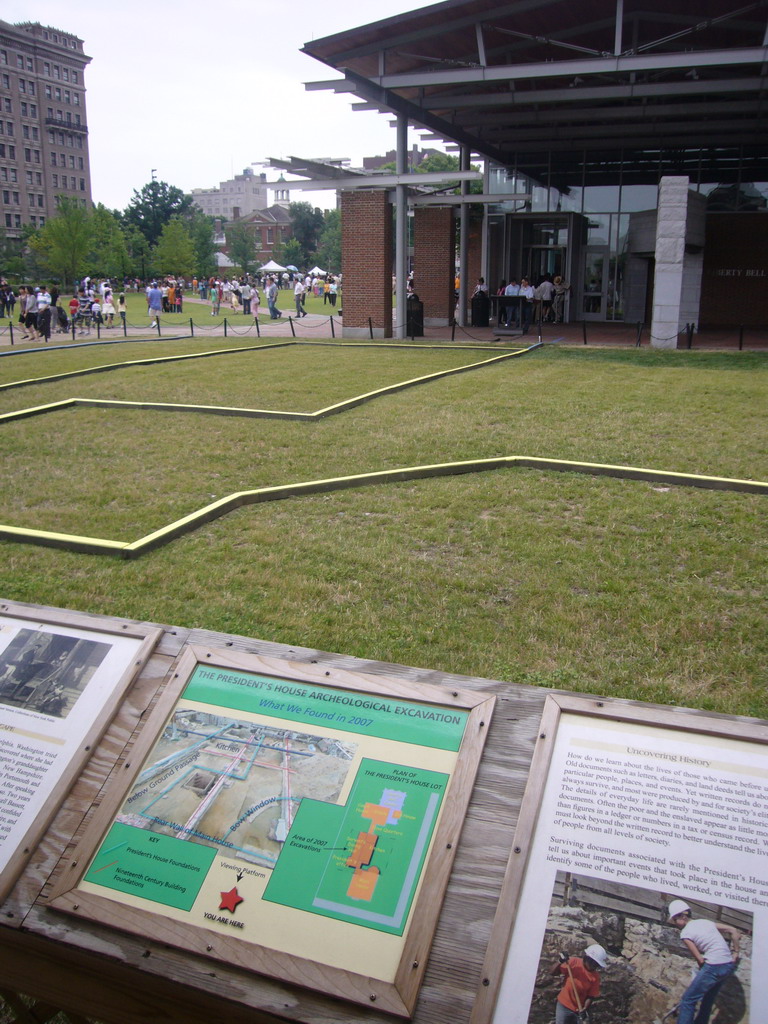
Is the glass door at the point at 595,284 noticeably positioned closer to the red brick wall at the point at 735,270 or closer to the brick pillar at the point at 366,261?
the red brick wall at the point at 735,270

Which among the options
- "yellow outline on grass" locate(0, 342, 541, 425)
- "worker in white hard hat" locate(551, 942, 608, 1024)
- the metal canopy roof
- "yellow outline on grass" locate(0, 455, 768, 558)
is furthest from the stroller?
"worker in white hard hat" locate(551, 942, 608, 1024)

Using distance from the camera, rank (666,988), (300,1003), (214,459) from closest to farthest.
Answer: (666,988)
(300,1003)
(214,459)

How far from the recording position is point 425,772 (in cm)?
252

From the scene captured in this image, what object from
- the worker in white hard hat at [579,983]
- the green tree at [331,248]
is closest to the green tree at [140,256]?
the green tree at [331,248]

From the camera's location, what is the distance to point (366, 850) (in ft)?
7.77

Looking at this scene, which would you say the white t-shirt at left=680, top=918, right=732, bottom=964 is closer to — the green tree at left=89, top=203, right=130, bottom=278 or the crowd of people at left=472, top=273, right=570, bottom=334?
the crowd of people at left=472, top=273, right=570, bottom=334

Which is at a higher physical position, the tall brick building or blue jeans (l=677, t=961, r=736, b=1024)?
the tall brick building

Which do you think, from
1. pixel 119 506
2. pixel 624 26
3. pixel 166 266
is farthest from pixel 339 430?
pixel 166 266

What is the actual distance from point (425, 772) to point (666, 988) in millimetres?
815

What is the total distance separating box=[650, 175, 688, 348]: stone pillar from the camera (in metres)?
19.5

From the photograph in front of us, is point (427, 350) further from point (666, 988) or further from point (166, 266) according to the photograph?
point (166, 266)

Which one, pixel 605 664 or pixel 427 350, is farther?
pixel 427 350

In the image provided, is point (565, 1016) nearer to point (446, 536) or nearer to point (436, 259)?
point (446, 536)

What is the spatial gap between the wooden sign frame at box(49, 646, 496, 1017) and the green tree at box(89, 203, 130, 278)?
72.8 meters
